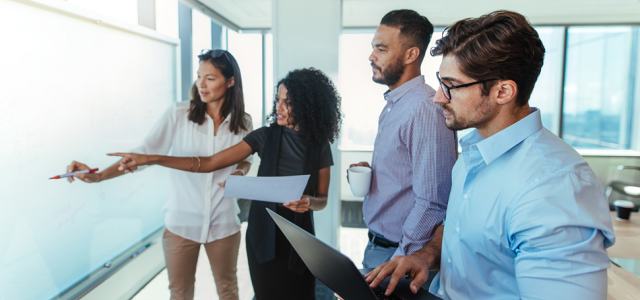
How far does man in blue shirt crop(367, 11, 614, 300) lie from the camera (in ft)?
1.91

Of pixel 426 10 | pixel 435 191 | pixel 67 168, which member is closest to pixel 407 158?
pixel 435 191

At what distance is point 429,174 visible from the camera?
1.07m

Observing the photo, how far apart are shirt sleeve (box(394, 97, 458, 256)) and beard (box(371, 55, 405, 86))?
0.25m

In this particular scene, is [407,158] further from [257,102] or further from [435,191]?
[257,102]

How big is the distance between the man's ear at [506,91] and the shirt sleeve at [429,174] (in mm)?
309

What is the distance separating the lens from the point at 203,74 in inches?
60.8

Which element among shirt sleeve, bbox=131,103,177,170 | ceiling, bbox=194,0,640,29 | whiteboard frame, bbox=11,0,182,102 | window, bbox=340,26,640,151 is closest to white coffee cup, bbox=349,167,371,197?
shirt sleeve, bbox=131,103,177,170

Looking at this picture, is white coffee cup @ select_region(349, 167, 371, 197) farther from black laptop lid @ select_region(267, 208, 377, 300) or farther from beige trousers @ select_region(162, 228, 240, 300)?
beige trousers @ select_region(162, 228, 240, 300)

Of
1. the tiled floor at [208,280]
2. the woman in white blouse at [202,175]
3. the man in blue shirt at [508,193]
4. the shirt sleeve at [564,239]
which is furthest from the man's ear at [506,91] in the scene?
the tiled floor at [208,280]

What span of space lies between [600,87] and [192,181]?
189 inches

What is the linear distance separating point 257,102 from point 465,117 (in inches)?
66.1

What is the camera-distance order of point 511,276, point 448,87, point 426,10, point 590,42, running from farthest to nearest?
point 590,42
point 426,10
point 448,87
point 511,276

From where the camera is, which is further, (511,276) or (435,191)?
(435,191)

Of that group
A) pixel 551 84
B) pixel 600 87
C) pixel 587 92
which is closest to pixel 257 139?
pixel 551 84
